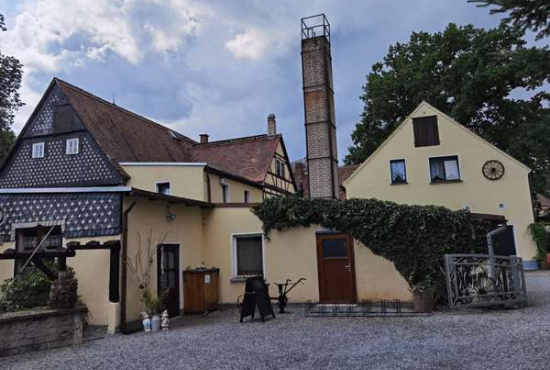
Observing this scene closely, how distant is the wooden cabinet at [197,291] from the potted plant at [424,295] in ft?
16.0

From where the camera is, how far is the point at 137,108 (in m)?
22.3

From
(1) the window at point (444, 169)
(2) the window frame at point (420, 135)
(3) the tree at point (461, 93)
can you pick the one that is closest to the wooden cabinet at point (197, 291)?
(1) the window at point (444, 169)

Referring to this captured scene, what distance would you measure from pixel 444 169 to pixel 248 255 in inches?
408

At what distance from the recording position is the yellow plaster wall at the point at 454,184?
16891 millimetres

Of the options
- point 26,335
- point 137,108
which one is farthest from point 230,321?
point 137,108

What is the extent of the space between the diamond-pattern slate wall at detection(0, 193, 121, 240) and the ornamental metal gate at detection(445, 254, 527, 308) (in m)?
6.98

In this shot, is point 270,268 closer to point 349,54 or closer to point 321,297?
point 321,297

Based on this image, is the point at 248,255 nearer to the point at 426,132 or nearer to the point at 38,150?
the point at 38,150

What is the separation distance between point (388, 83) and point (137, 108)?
1376cm

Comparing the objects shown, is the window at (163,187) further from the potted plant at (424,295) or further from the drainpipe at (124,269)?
the potted plant at (424,295)

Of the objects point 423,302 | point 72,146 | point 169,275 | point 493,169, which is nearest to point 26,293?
point 169,275

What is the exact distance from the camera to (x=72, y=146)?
50.8ft

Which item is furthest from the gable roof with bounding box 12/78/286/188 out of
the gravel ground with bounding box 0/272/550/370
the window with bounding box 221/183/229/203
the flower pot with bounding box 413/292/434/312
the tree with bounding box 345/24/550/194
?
the flower pot with bounding box 413/292/434/312

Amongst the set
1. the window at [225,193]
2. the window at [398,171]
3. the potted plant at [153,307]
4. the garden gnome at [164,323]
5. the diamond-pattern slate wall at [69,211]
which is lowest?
the garden gnome at [164,323]
